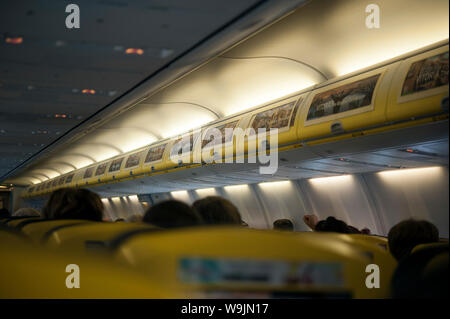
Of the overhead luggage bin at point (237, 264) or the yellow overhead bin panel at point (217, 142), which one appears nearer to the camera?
the overhead luggage bin at point (237, 264)

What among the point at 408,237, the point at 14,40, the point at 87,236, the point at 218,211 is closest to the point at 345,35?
the point at 408,237

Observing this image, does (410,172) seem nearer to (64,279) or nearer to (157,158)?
(157,158)

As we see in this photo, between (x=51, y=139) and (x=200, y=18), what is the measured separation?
288 inches

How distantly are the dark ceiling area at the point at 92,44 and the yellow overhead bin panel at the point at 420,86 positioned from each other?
5.72 feet

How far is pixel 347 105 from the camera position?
16.9ft

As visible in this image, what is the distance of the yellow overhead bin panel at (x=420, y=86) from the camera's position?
3924 millimetres

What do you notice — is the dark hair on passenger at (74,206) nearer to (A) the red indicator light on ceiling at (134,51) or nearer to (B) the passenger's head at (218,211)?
(B) the passenger's head at (218,211)

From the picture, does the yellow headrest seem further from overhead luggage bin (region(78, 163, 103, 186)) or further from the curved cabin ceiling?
overhead luggage bin (region(78, 163, 103, 186))

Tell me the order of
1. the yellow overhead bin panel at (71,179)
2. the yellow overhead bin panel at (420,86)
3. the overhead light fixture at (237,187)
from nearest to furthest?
1. the yellow overhead bin panel at (420,86)
2. the overhead light fixture at (237,187)
3. the yellow overhead bin panel at (71,179)

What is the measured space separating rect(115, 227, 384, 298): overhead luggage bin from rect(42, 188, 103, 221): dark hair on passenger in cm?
249

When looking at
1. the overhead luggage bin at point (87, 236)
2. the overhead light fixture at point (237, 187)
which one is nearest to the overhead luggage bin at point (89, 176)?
the overhead light fixture at point (237, 187)

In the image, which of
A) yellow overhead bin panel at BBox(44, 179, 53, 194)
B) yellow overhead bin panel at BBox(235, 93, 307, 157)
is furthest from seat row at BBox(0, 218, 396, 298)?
yellow overhead bin panel at BBox(44, 179, 53, 194)

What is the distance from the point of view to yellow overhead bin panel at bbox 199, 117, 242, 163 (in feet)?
24.7

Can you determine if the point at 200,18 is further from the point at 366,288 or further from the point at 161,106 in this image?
the point at 161,106
